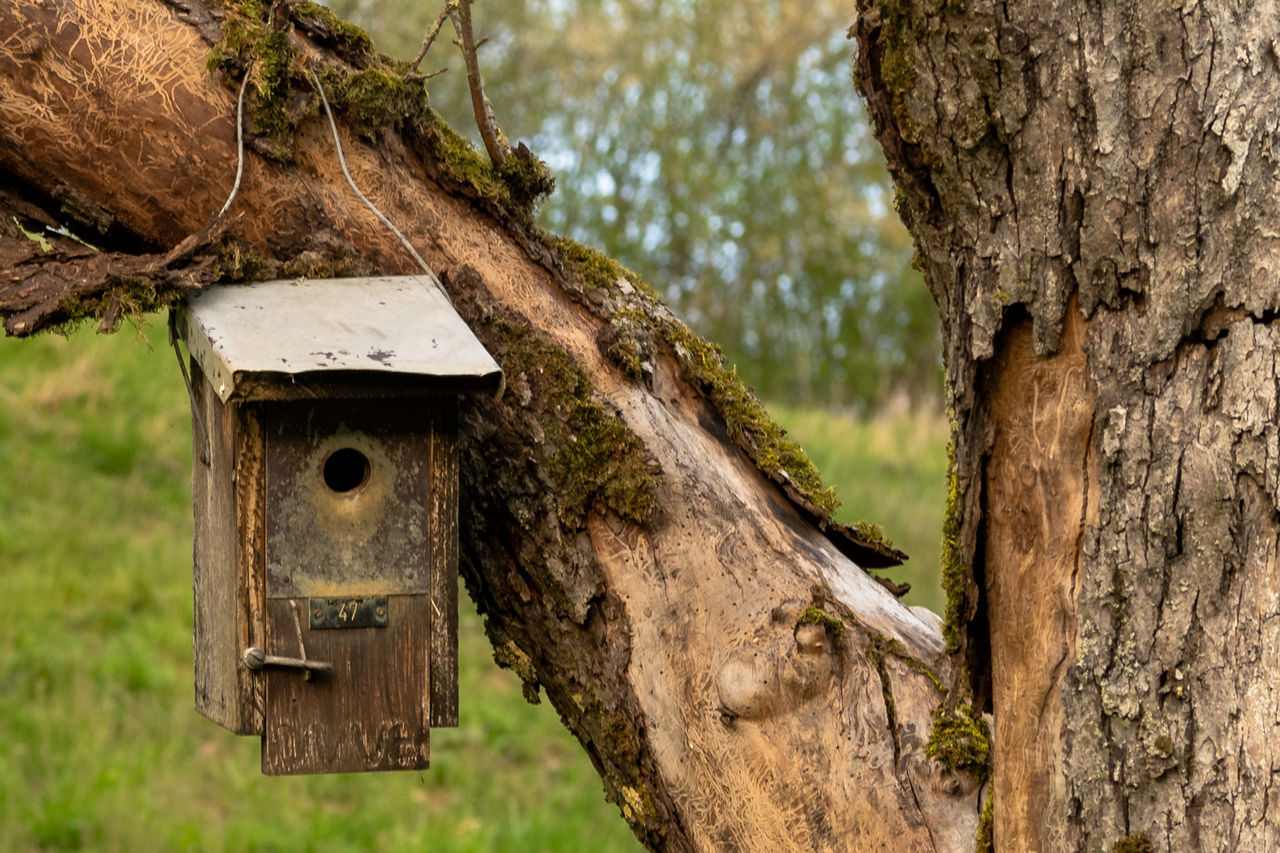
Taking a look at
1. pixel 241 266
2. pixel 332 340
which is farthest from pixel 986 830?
pixel 241 266

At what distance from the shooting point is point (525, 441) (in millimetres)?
2105

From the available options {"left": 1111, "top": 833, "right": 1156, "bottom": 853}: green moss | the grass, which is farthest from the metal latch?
the grass

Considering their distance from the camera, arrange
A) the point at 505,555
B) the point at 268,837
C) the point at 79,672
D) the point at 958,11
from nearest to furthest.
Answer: the point at 958,11, the point at 505,555, the point at 268,837, the point at 79,672

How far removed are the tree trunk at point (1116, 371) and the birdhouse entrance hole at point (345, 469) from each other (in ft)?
3.46

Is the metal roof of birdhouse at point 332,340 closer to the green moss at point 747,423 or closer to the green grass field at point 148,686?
the green moss at point 747,423

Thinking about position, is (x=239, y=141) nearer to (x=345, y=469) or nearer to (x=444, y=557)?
(x=345, y=469)

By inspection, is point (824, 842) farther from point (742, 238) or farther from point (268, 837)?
point (742, 238)

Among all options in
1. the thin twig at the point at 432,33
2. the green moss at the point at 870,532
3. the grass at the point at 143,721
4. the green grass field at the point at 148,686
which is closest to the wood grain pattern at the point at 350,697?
the green moss at the point at 870,532

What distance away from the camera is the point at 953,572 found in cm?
187

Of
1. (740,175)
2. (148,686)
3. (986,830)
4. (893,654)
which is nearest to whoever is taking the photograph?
(986,830)

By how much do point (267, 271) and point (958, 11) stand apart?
1237 millimetres

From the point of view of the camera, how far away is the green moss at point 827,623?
6.33 ft

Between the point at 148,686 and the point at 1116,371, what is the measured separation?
5367 mm

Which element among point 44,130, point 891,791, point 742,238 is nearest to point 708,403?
point 891,791
